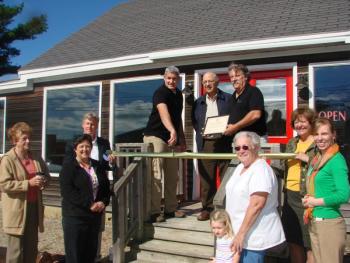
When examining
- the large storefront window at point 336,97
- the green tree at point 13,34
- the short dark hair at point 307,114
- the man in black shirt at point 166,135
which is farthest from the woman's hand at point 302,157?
the green tree at point 13,34

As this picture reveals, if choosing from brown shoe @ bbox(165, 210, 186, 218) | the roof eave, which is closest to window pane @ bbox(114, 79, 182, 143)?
the roof eave

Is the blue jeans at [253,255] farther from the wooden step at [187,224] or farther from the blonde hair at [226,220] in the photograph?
the wooden step at [187,224]

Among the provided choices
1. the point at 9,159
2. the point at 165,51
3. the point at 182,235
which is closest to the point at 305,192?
the point at 182,235

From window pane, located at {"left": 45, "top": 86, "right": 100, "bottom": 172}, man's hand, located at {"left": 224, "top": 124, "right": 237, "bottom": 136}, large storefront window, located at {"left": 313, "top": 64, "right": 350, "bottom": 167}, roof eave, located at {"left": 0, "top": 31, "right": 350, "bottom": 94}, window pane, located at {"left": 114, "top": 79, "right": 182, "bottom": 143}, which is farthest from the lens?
window pane, located at {"left": 45, "top": 86, "right": 100, "bottom": 172}

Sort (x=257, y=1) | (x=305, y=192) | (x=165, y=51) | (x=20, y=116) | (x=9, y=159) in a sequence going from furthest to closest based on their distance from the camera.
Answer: (x=20, y=116), (x=257, y=1), (x=165, y=51), (x=9, y=159), (x=305, y=192)

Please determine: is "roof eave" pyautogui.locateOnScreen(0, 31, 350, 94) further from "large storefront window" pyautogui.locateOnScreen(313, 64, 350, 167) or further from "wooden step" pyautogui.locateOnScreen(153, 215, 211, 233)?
"wooden step" pyautogui.locateOnScreen(153, 215, 211, 233)

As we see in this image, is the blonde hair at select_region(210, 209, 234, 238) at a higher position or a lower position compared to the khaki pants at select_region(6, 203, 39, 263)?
higher

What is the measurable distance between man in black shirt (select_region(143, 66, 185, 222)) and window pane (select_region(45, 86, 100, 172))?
→ 154 inches

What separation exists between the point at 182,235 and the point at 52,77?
5.30 metres

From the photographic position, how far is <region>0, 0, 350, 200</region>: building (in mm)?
6105

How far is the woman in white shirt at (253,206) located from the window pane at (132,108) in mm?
4867

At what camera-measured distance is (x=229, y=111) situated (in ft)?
14.5

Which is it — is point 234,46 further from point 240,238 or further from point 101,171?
point 240,238

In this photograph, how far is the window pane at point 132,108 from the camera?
7.77 meters
